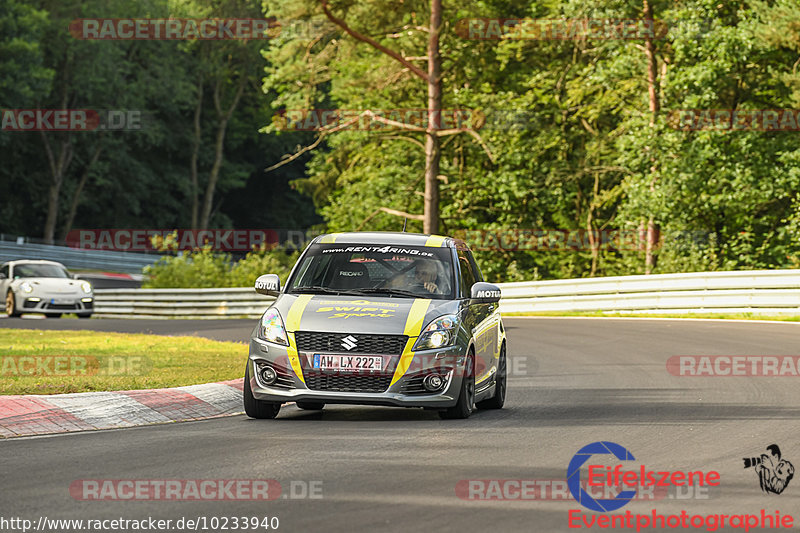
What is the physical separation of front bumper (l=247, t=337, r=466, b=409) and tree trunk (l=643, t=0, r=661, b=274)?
25127 mm

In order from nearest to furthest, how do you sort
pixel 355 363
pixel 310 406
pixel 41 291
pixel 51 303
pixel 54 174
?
pixel 355 363 → pixel 310 406 → pixel 41 291 → pixel 51 303 → pixel 54 174

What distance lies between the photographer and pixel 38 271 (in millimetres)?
32312

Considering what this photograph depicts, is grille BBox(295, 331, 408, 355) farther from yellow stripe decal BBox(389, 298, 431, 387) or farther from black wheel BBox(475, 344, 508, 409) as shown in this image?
black wheel BBox(475, 344, 508, 409)

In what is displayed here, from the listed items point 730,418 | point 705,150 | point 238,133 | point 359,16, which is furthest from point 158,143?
point 730,418

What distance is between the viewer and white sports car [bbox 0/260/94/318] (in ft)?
102

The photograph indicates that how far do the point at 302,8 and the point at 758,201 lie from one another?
52.0ft

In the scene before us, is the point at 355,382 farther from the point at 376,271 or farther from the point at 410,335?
the point at 376,271

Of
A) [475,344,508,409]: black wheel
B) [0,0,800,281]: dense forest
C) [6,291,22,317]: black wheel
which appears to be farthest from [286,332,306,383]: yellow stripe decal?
[0,0,800,281]: dense forest

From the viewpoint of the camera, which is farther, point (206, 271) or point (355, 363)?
point (206, 271)

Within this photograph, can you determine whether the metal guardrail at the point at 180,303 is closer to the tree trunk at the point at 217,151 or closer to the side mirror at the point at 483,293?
the side mirror at the point at 483,293

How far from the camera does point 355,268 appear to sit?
11773 mm

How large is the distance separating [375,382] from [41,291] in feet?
73.9

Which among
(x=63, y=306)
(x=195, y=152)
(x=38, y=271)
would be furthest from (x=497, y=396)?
(x=195, y=152)

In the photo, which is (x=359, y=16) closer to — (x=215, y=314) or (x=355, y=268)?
(x=215, y=314)
